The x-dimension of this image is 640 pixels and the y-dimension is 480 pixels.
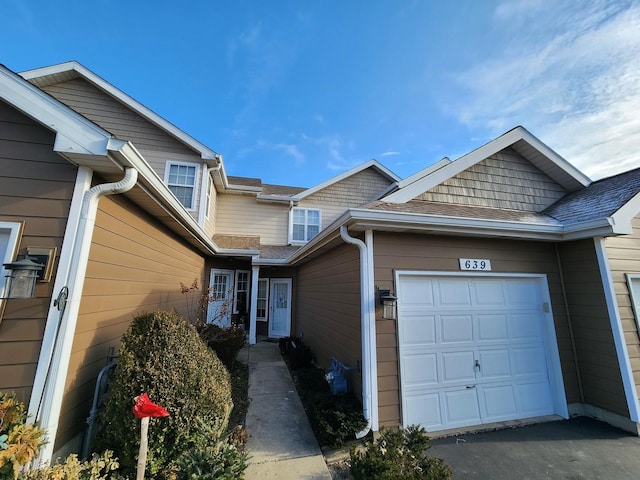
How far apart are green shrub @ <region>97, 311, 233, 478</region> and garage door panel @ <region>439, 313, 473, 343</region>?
129 inches

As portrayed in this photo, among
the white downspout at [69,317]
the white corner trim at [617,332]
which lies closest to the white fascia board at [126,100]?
the white downspout at [69,317]

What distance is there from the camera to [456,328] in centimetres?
414

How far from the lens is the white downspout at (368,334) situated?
354cm

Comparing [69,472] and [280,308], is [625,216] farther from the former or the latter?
[280,308]

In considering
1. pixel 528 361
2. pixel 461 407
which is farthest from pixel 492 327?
pixel 461 407

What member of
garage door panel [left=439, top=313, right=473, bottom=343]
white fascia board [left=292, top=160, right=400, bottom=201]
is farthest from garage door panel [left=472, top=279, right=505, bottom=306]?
white fascia board [left=292, top=160, right=400, bottom=201]

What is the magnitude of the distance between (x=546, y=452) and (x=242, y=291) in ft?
32.1

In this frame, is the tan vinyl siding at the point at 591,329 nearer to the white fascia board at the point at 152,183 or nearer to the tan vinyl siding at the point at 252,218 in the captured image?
the white fascia board at the point at 152,183

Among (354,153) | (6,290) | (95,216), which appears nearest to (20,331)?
(6,290)

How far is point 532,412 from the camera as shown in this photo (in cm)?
423

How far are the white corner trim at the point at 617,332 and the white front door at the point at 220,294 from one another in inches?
363

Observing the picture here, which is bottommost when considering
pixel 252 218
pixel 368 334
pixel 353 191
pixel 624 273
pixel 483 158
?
pixel 368 334

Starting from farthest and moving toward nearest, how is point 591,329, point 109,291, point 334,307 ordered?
point 334,307, point 591,329, point 109,291

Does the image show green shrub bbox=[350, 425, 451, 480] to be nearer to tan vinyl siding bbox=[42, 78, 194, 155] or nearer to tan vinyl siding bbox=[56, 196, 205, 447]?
tan vinyl siding bbox=[56, 196, 205, 447]
